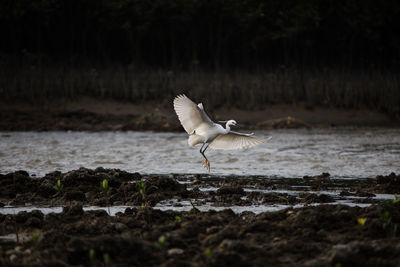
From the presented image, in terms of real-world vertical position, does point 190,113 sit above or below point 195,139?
above

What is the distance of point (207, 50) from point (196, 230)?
25.5 m

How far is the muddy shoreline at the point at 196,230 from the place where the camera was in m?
4.84

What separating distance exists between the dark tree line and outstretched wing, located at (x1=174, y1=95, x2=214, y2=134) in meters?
15.7

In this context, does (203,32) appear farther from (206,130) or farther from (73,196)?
(73,196)

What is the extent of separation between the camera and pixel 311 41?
94.7ft

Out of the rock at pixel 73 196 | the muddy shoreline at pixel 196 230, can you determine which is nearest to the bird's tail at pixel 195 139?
the muddy shoreline at pixel 196 230

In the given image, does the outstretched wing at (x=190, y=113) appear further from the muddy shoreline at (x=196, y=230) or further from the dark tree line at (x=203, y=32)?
the dark tree line at (x=203, y=32)

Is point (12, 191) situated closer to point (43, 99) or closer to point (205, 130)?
point (205, 130)

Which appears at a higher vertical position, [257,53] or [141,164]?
[257,53]

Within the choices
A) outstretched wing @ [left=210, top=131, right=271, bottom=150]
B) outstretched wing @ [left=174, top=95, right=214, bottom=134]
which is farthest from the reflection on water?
outstretched wing @ [left=174, top=95, right=214, bottom=134]

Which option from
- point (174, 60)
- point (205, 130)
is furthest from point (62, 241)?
point (174, 60)

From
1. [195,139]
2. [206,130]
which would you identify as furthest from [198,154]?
[206,130]

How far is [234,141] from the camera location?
33.5 ft

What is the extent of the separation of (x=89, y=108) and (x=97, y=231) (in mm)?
16304
